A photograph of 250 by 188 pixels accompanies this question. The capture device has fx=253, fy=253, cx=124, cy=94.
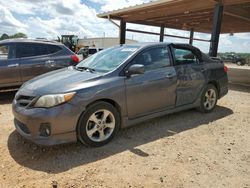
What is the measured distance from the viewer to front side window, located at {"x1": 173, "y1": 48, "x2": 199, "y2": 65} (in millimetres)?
5103

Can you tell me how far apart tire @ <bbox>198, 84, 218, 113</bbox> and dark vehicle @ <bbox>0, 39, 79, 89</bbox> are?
4075 millimetres

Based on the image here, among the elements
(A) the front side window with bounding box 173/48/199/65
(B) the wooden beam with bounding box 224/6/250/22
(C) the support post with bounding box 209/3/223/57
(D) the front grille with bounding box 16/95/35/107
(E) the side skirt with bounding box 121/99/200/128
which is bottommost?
(E) the side skirt with bounding box 121/99/200/128

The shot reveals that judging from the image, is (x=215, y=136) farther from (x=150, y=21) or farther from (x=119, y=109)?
(x=150, y=21)

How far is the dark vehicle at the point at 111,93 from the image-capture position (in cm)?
349

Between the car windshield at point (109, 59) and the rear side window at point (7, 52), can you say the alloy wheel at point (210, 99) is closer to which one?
the car windshield at point (109, 59)

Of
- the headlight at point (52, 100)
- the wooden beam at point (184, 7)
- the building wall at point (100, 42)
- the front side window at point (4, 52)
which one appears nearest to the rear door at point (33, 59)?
the front side window at point (4, 52)

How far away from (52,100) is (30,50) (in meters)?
4.31

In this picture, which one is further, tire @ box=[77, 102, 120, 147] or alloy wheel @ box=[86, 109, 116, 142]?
alloy wheel @ box=[86, 109, 116, 142]

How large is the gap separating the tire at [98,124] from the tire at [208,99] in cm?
244

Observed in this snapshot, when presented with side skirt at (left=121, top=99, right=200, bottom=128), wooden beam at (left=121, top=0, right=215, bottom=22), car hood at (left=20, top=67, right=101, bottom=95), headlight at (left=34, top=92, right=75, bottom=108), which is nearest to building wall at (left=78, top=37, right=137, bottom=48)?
wooden beam at (left=121, top=0, right=215, bottom=22)

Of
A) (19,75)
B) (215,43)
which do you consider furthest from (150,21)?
(19,75)

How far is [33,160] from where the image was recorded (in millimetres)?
3463

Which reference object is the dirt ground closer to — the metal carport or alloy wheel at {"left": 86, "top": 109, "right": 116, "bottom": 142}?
alloy wheel at {"left": 86, "top": 109, "right": 116, "bottom": 142}

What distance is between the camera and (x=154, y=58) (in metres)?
4.74
